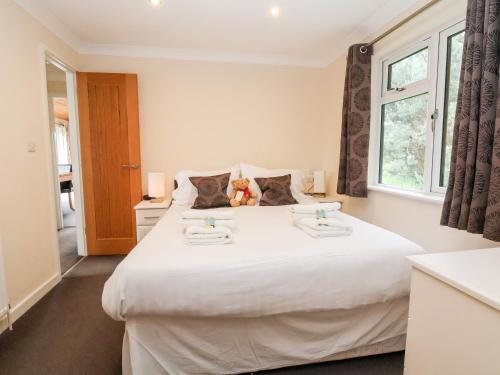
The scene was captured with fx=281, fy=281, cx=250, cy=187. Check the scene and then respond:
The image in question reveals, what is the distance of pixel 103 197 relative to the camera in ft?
10.6

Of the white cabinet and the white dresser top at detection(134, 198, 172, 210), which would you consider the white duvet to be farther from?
the white dresser top at detection(134, 198, 172, 210)

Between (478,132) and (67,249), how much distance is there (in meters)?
4.11

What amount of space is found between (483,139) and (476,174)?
19 cm

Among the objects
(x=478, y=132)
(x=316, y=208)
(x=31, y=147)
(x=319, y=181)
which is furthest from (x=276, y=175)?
(x=31, y=147)

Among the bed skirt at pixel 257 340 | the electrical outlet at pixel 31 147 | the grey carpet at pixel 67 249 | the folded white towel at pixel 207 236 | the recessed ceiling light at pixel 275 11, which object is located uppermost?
the recessed ceiling light at pixel 275 11

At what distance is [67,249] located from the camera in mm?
3443

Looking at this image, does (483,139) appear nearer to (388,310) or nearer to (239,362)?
(388,310)

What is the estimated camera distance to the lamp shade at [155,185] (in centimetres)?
312

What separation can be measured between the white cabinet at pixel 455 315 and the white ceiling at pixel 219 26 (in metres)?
2.14

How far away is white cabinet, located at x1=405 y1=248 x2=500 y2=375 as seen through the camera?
80 cm

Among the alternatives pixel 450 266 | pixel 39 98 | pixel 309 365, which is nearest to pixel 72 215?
pixel 39 98

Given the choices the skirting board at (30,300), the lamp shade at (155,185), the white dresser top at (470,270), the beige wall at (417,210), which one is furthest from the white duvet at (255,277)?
the lamp shade at (155,185)

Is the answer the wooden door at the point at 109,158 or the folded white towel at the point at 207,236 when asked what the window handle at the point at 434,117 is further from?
the wooden door at the point at 109,158

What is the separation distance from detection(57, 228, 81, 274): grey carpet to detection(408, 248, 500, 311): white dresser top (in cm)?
314
